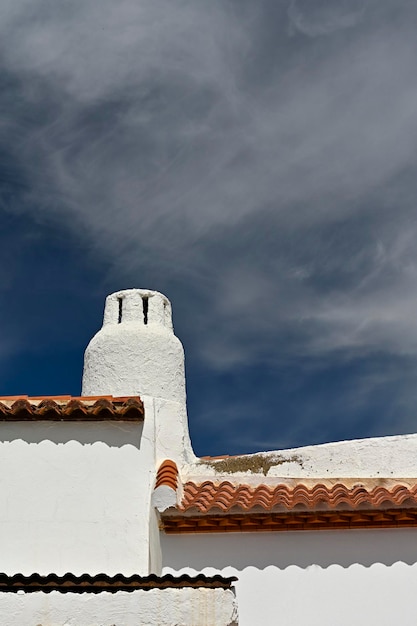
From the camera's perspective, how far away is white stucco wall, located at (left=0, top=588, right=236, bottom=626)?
545 cm

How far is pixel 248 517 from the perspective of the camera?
8273 millimetres

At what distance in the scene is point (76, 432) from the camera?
9.20 m

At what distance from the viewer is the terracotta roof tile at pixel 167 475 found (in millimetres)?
8473

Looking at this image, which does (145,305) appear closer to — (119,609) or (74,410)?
(74,410)

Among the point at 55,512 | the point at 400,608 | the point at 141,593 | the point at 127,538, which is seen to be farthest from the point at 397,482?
the point at 141,593

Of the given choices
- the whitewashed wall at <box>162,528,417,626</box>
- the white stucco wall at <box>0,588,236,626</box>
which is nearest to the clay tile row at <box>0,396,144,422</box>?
the whitewashed wall at <box>162,528,417,626</box>

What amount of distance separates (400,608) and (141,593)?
3597 millimetres

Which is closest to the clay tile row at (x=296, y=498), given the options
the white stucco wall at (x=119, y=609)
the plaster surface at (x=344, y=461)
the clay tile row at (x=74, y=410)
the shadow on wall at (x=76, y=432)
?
the plaster surface at (x=344, y=461)

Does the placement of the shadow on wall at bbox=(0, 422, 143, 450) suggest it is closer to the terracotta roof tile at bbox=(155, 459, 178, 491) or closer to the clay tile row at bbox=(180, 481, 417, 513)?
the terracotta roof tile at bbox=(155, 459, 178, 491)

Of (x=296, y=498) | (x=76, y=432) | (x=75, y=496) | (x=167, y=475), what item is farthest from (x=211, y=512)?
(x=76, y=432)

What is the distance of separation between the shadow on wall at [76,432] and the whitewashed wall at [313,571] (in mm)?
1389

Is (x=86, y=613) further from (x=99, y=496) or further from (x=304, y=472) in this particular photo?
(x=304, y=472)

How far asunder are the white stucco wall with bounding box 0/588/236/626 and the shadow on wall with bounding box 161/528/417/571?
269 cm

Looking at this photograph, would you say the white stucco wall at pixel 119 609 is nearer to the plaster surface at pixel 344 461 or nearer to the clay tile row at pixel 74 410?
the clay tile row at pixel 74 410
